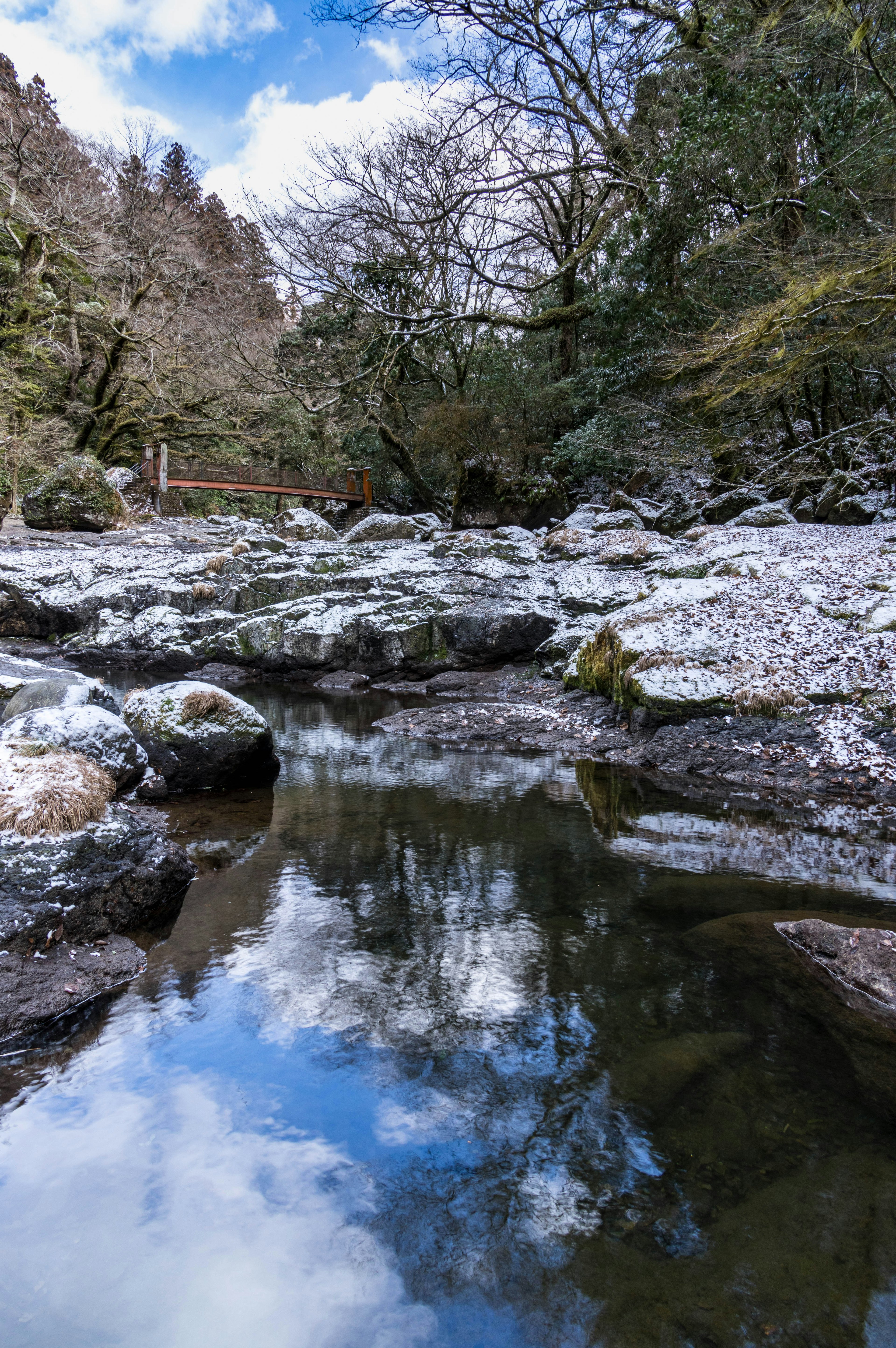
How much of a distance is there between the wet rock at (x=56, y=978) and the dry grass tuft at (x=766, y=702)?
6.17m

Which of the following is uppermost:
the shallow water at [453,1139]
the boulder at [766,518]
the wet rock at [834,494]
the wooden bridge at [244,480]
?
the wooden bridge at [244,480]

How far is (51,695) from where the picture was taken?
19.6 feet

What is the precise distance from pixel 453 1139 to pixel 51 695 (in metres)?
5.18

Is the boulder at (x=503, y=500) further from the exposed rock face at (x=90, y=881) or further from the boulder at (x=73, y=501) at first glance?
the exposed rock face at (x=90, y=881)

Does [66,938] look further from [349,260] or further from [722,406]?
[722,406]

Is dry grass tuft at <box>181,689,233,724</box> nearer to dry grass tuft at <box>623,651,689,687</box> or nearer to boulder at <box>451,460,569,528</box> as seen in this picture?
dry grass tuft at <box>623,651,689,687</box>

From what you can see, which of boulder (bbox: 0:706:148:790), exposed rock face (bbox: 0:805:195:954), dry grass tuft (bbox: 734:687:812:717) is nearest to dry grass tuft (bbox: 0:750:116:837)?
exposed rock face (bbox: 0:805:195:954)

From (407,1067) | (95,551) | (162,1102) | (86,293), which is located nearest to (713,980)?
(407,1067)

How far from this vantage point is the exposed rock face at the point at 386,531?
18.3 meters

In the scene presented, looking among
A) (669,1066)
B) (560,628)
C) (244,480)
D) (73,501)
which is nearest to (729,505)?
(560,628)

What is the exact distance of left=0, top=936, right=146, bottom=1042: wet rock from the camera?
3.09m

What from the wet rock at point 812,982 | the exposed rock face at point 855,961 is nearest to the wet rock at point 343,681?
the wet rock at point 812,982

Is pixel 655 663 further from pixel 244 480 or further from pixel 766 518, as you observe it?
pixel 244 480

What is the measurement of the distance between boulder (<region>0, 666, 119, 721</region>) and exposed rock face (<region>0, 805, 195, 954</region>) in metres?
1.84
